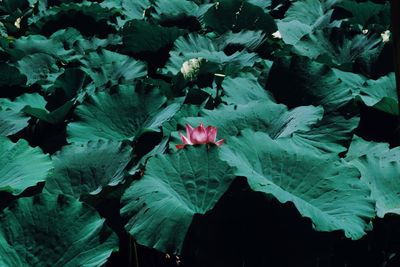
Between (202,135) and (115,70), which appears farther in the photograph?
(115,70)

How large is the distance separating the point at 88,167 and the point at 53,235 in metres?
0.38

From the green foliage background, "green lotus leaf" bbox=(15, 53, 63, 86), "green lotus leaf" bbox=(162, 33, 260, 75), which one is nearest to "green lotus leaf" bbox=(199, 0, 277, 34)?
the green foliage background

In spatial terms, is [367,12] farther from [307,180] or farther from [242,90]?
[307,180]

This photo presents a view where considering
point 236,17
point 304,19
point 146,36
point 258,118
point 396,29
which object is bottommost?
point 304,19

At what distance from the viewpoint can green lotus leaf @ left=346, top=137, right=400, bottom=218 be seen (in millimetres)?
1710

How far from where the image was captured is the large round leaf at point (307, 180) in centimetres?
146

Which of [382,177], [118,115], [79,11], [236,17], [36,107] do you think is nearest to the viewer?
[382,177]

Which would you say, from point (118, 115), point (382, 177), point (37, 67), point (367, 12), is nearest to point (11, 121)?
point (118, 115)

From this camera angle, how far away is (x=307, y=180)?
159 cm

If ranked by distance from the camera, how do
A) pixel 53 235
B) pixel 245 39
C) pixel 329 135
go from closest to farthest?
pixel 53 235 < pixel 329 135 < pixel 245 39

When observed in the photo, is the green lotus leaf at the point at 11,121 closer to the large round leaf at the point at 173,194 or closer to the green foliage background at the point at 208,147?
the green foliage background at the point at 208,147

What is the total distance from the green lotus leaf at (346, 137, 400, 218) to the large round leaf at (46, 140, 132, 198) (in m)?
0.65

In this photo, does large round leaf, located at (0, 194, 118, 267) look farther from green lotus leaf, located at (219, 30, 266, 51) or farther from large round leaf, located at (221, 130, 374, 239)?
green lotus leaf, located at (219, 30, 266, 51)

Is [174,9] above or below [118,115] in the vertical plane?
below
